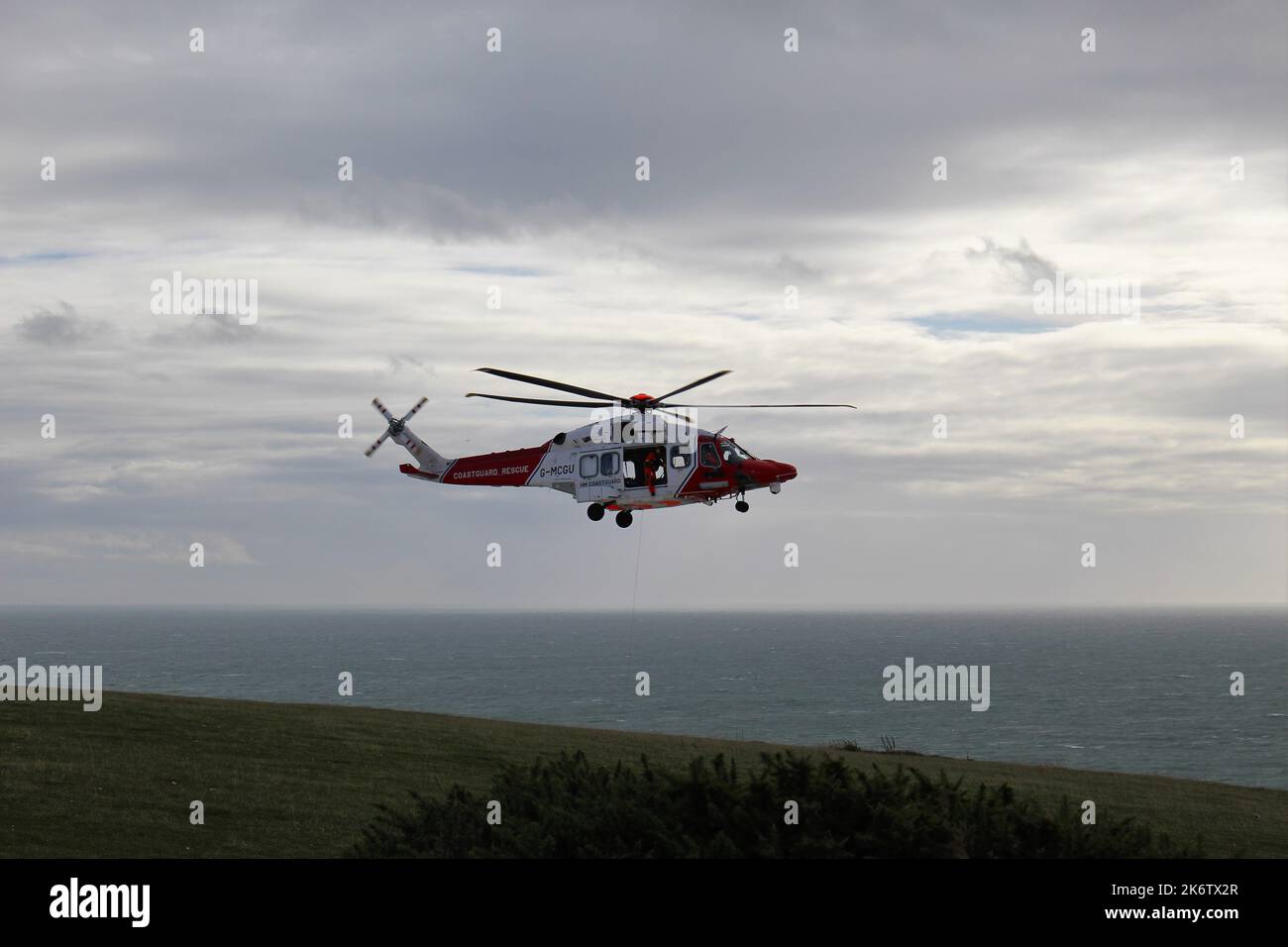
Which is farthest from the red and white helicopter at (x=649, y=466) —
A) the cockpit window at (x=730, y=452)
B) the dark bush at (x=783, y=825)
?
the dark bush at (x=783, y=825)

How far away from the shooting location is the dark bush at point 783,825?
14820 mm

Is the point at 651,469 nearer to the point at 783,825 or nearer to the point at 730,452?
A: the point at 730,452

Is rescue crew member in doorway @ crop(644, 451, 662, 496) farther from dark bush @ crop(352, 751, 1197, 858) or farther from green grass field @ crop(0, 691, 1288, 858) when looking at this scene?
green grass field @ crop(0, 691, 1288, 858)

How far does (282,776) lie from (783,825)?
90.5ft

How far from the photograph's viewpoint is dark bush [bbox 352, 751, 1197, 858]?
14820 millimetres

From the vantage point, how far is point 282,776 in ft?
128

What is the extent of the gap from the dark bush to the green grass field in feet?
47.5

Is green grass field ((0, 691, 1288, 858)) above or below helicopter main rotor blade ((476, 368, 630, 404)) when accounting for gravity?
below

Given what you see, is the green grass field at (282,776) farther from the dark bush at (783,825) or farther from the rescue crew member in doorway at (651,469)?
the dark bush at (783,825)

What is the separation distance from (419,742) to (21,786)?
613 inches

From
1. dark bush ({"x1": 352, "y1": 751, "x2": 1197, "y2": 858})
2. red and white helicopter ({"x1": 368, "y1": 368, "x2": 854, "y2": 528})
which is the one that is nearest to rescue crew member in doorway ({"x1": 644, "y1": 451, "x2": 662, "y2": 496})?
red and white helicopter ({"x1": 368, "y1": 368, "x2": 854, "y2": 528})

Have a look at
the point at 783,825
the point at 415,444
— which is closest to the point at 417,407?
the point at 415,444

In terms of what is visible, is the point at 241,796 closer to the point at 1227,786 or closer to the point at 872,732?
the point at 1227,786
